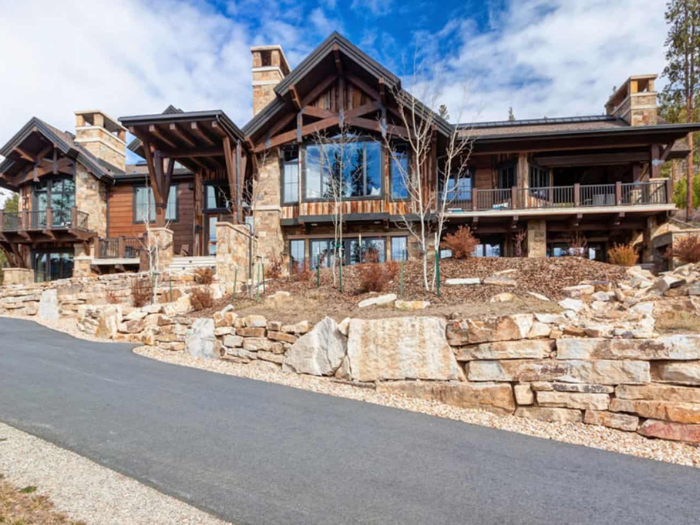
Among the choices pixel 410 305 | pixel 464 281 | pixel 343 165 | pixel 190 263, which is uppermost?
pixel 343 165

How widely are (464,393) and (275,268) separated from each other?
9950 millimetres

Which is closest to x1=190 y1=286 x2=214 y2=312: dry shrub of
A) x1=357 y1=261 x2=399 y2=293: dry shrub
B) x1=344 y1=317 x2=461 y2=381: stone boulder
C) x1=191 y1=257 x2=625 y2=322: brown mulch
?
x1=191 y1=257 x2=625 y2=322: brown mulch

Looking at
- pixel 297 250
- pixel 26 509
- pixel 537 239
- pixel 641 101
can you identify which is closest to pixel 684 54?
pixel 641 101

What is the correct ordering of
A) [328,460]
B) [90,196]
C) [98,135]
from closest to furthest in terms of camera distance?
[328,460]
[90,196]
[98,135]

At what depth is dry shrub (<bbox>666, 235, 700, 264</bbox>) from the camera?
10664 millimetres

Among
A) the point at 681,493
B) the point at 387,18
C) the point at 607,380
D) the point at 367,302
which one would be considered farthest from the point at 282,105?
the point at 681,493

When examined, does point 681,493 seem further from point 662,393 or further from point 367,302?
point 367,302

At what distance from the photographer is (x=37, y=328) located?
37.2ft

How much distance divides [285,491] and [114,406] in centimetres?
305

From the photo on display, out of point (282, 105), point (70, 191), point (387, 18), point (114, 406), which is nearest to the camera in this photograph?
point (114, 406)

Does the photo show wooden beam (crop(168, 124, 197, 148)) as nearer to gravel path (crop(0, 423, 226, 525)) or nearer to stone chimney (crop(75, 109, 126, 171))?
stone chimney (crop(75, 109, 126, 171))

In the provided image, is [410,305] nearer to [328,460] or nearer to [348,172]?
[328,460]

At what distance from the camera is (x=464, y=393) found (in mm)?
5523

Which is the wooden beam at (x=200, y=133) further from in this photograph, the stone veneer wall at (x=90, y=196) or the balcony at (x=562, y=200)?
the balcony at (x=562, y=200)
